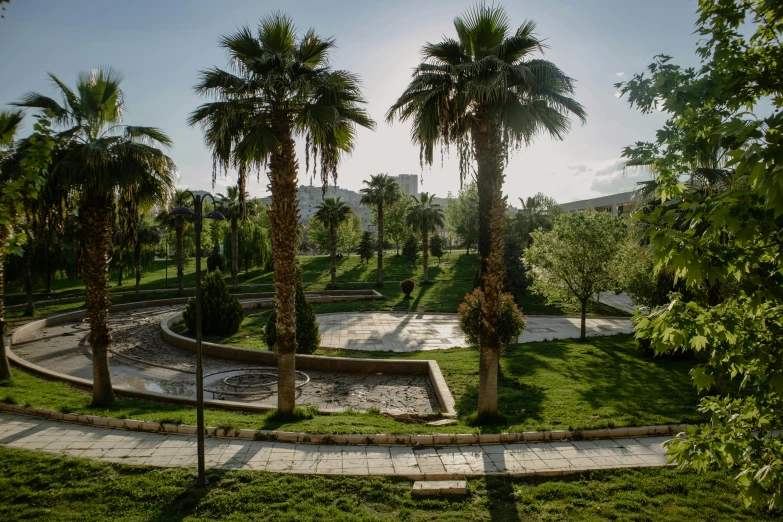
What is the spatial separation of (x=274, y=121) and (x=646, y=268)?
17799 mm

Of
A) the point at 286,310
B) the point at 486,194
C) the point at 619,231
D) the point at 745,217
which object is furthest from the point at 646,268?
the point at 745,217

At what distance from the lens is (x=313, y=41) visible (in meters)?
10.3

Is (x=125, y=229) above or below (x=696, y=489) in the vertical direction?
above

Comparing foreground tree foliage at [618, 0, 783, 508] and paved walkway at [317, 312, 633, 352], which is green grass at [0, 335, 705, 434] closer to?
paved walkway at [317, 312, 633, 352]

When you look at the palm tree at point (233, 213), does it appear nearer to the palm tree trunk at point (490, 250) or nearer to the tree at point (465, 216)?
the tree at point (465, 216)

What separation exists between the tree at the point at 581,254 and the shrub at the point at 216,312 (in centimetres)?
1450

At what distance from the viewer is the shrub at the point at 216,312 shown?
21266 mm

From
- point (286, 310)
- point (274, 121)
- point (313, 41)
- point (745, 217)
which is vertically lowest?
point (286, 310)

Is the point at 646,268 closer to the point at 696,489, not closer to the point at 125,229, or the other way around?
the point at 696,489

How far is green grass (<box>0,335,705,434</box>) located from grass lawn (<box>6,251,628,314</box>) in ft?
32.4

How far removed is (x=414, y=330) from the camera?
23766mm

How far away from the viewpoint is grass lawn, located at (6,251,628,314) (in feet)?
103

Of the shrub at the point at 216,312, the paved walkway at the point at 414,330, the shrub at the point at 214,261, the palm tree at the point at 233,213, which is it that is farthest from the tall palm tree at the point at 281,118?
the shrub at the point at 214,261

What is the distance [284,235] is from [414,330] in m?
14.6
